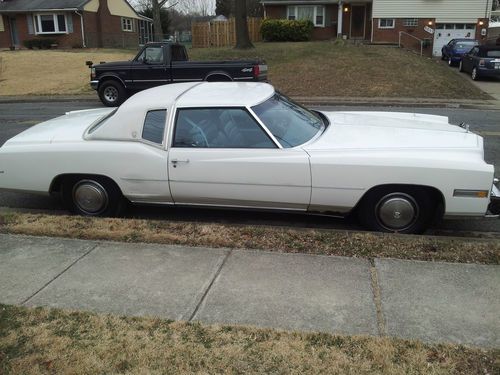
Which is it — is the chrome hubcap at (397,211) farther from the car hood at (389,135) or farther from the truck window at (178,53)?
the truck window at (178,53)

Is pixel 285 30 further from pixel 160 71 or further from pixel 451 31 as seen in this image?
pixel 160 71

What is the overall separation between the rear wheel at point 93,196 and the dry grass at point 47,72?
1542cm

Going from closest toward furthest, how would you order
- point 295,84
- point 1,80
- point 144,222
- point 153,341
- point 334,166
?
point 153,341 < point 334,166 < point 144,222 < point 295,84 < point 1,80

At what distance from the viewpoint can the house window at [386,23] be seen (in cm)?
3312

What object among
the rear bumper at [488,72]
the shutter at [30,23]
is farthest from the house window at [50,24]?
the rear bumper at [488,72]

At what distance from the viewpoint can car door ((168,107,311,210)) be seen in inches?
190

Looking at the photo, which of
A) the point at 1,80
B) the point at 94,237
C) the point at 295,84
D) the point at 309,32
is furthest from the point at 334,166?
the point at 309,32

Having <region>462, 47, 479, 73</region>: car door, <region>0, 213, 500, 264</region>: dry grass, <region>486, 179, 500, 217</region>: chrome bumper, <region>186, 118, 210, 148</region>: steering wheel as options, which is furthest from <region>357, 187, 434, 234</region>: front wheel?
<region>462, 47, 479, 73</region>: car door

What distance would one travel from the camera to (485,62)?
2108cm

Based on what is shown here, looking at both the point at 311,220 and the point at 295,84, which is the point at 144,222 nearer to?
the point at 311,220

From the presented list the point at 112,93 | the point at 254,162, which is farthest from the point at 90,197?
the point at 112,93

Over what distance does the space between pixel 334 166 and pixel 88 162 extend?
249cm

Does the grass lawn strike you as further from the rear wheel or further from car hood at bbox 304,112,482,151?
the rear wheel

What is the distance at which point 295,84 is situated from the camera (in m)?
19.1
